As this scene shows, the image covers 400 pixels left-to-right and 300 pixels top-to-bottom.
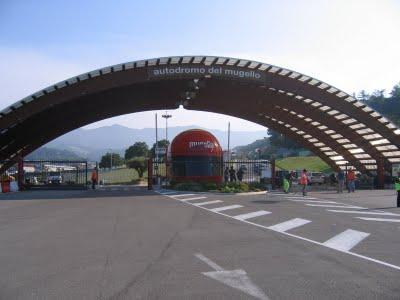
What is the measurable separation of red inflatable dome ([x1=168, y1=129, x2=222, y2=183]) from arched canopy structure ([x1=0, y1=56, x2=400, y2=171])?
167 inches

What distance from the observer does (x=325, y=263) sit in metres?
8.68

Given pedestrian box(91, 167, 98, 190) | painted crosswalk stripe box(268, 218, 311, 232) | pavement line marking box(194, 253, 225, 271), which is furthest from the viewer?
pedestrian box(91, 167, 98, 190)

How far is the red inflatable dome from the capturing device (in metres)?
32.9

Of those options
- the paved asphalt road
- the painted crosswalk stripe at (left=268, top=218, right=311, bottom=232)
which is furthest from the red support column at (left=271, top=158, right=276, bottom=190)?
the painted crosswalk stripe at (left=268, top=218, right=311, bottom=232)

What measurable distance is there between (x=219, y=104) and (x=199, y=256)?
34204mm

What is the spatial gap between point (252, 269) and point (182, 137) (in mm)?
26030

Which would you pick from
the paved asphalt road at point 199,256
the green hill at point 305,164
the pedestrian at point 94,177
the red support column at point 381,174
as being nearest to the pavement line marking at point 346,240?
the paved asphalt road at point 199,256

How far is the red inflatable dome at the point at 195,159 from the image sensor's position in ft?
108

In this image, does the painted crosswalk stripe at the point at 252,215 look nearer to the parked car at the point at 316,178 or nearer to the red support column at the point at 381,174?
the red support column at the point at 381,174

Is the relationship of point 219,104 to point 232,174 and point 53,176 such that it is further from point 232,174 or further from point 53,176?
point 53,176

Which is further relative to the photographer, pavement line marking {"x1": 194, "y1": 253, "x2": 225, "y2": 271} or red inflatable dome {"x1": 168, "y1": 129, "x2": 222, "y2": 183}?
red inflatable dome {"x1": 168, "y1": 129, "x2": 222, "y2": 183}

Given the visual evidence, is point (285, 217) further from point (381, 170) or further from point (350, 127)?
point (350, 127)

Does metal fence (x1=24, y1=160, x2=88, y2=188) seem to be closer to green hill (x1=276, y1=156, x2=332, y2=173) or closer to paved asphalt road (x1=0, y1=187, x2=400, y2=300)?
paved asphalt road (x1=0, y1=187, x2=400, y2=300)

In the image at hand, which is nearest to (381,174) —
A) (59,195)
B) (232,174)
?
(232,174)
